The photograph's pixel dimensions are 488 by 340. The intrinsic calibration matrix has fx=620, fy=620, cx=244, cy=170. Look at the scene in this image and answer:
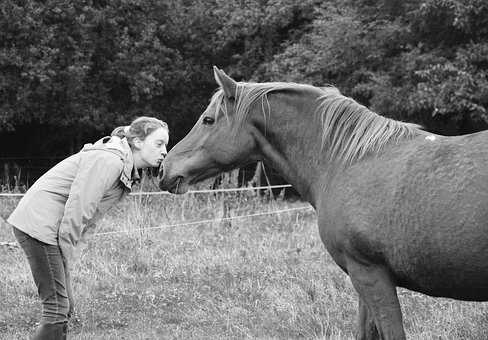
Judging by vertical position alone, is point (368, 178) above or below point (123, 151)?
above

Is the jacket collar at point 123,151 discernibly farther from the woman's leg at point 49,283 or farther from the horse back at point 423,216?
the horse back at point 423,216

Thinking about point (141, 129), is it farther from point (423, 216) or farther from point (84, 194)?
point (423, 216)

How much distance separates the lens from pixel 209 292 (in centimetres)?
614

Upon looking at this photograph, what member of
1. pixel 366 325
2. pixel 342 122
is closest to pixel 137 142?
pixel 342 122

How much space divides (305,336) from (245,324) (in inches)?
22.1

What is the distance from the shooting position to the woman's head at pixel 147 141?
4191 millimetres

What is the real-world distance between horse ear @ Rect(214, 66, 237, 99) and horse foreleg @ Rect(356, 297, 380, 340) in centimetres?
145

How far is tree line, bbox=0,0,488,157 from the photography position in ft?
53.3

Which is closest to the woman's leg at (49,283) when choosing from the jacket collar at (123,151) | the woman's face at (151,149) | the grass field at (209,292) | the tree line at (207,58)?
the jacket collar at (123,151)

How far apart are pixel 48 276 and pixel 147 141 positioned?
109cm

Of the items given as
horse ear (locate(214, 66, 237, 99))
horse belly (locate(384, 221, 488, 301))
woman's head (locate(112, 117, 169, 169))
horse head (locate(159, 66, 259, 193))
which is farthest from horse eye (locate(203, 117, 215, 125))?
horse belly (locate(384, 221, 488, 301))

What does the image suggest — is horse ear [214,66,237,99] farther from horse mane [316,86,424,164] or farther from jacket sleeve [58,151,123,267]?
jacket sleeve [58,151,123,267]

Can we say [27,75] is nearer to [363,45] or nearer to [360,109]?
[363,45]

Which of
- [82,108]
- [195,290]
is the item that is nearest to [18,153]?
[82,108]
